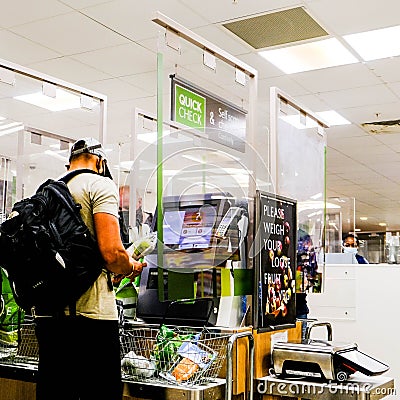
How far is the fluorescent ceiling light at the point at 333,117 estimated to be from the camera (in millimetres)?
7211

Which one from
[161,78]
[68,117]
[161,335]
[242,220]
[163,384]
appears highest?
[68,117]

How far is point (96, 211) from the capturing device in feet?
7.59

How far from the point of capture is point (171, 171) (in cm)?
252

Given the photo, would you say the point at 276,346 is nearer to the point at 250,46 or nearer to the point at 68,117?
the point at 250,46

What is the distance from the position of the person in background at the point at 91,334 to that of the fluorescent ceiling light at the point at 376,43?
328 cm

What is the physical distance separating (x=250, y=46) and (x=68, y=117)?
120 inches

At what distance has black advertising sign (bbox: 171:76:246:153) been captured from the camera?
7.55 feet

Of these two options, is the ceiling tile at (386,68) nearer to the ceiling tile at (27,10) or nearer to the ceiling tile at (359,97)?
the ceiling tile at (359,97)

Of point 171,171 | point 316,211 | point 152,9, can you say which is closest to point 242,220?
point 171,171

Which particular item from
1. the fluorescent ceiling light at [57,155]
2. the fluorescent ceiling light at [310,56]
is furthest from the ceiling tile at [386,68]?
the fluorescent ceiling light at [57,155]

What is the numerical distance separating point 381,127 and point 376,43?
2977 millimetres

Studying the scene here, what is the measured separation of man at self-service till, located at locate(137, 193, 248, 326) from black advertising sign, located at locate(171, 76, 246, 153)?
259 mm

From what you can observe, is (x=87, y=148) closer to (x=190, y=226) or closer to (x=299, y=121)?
(x=190, y=226)

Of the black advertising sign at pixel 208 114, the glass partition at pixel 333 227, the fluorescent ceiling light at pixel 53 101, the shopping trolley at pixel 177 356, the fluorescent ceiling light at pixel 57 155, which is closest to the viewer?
the shopping trolley at pixel 177 356
